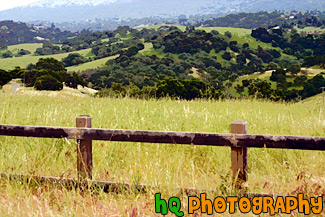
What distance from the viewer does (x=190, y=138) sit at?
18.3 ft

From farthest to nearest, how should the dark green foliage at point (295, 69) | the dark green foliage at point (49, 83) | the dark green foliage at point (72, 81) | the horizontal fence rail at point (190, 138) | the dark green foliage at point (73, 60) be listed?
1. the dark green foliage at point (73, 60)
2. the dark green foliage at point (295, 69)
3. the dark green foliage at point (72, 81)
4. the dark green foliage at point (49, 83)
5. the horizontal fence rail at point (190, 138)

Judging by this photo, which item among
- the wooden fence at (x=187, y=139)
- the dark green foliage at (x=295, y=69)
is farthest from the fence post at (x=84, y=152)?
the dark green foliage at (x=295, y=69)

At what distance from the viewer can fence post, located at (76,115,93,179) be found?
20.1 feet

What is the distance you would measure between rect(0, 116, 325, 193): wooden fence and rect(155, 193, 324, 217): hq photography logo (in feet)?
1.35

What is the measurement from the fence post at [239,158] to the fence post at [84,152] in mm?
2297

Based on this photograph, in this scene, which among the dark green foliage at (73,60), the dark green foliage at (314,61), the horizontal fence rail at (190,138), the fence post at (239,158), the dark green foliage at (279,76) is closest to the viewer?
the horizontal fence rail at (190,138)

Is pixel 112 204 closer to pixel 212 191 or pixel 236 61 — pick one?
pixel 212 191

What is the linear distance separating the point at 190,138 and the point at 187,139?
0.16ft

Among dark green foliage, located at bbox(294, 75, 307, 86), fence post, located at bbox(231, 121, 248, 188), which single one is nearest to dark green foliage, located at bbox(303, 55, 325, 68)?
dark green foliage, located at bbox(294, 75, 307, 86)

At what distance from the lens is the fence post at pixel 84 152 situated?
612cm

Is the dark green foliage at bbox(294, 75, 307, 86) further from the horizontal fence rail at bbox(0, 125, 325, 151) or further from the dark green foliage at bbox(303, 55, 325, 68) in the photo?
the horizontal fence rail at bbox(0, 125, 325, 151)

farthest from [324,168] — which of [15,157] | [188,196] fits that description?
[15,157]

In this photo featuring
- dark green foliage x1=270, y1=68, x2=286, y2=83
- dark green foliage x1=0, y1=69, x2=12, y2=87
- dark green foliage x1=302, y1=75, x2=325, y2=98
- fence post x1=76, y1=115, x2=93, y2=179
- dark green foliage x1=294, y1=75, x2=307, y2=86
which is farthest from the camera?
dark green foliage x1=270, y1=68, x2=286, y2=83

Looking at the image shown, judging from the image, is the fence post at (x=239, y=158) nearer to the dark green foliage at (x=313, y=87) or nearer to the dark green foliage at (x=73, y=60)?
the dark green foliage at (x=313, y=87)
